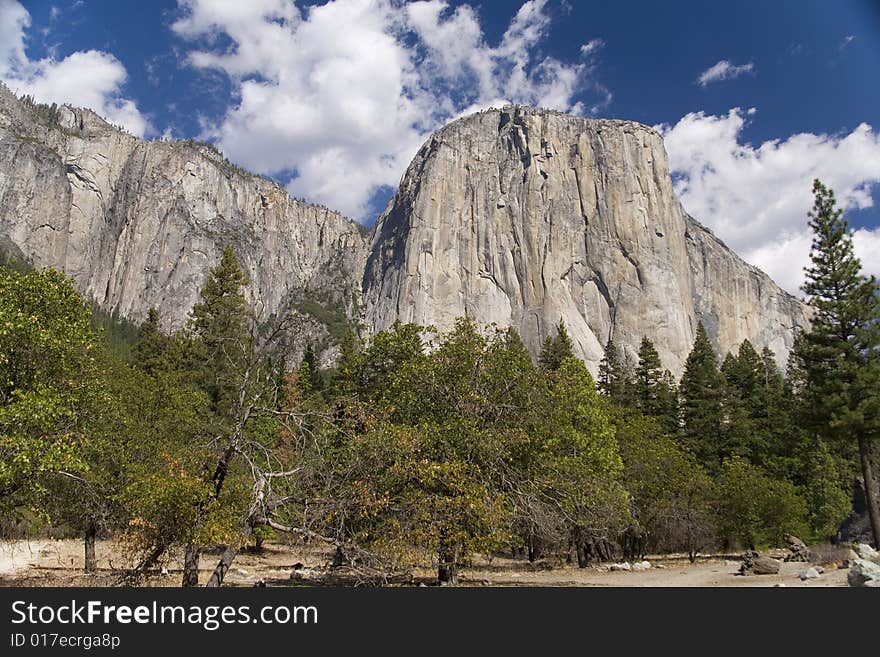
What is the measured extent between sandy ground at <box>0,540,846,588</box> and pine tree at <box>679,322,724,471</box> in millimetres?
16950

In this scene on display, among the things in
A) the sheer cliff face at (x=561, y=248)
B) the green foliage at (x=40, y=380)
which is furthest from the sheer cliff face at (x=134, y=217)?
the green foliage at (x=40, y=380)

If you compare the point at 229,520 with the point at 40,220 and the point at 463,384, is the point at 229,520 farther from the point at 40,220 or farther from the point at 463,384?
the point at 40,220

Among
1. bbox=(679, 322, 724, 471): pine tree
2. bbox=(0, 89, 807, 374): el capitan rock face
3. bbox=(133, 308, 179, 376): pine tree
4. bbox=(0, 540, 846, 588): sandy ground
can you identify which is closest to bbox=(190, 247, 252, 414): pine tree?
bbox=(133, 308, 179, 376): pine tree

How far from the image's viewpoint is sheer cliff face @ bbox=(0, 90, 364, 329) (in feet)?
475

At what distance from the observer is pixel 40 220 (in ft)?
476

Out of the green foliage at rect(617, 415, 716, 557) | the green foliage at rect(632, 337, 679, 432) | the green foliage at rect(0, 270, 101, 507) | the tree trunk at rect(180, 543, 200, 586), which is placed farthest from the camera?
the green foliage at rect(632, 337, 679, 432)

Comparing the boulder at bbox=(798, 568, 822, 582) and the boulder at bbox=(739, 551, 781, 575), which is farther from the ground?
the boulder at bbox=(798, 568, 822, 582)

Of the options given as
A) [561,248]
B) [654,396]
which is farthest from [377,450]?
[561,248]

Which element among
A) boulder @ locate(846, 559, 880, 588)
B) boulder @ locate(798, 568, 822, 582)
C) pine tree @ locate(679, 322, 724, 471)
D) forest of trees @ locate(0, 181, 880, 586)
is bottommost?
boulder @ locate(798, 568, 822, 582)

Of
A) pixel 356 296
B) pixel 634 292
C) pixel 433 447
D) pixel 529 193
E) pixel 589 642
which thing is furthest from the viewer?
pixel 356 296

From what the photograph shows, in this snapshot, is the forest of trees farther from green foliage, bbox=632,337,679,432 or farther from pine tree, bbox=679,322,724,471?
green foliage, bbox=632,337,679,432

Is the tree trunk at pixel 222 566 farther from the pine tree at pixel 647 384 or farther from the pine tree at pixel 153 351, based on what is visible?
the pine tree at pixel 647 384

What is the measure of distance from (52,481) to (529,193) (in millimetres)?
123069

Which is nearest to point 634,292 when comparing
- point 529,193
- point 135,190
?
point 529,193
